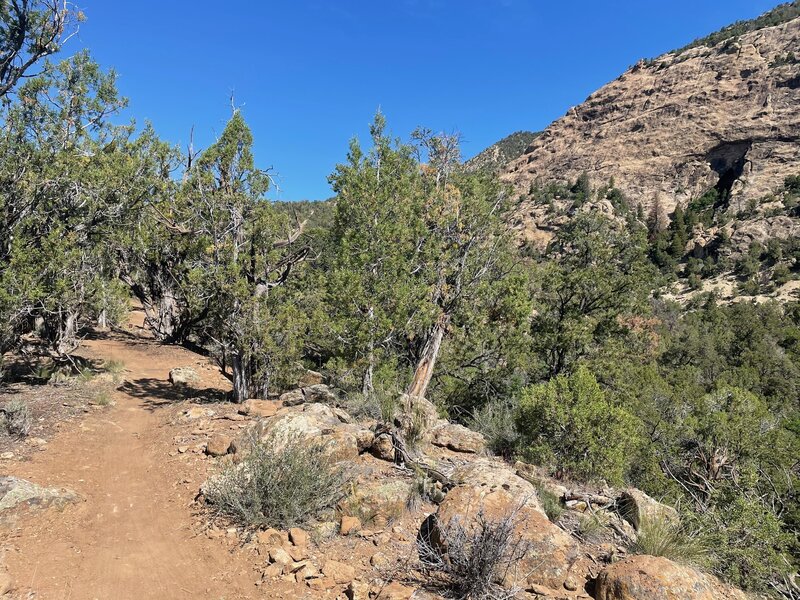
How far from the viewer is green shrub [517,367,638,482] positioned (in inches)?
304

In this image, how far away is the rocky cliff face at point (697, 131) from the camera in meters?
73.2

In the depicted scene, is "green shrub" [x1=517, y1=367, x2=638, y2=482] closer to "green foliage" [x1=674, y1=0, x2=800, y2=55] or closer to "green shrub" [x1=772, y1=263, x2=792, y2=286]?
"green shrub" [x1=772, y1=263, x2=792, y2=286]

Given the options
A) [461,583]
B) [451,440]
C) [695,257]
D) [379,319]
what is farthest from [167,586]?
[695,257]

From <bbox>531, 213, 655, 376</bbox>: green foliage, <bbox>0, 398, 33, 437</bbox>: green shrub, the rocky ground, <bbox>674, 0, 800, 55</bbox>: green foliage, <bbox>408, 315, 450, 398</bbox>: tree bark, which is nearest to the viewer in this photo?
the rocky ground

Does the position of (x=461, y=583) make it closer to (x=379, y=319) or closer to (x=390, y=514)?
(x=390, y=514)

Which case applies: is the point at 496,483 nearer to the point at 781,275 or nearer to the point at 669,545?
the point at 669,545

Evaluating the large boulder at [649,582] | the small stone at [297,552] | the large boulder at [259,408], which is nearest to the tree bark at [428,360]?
the large boulder at [259,408]

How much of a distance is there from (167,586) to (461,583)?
2627mm

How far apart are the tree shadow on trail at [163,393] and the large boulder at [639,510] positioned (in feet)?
26.8

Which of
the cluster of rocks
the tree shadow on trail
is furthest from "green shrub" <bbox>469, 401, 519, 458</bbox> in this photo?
the tree shadow on trail

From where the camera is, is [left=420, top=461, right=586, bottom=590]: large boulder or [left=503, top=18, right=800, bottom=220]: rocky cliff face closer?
[left=420, top=461, right=586, bottom=590]: large boulder

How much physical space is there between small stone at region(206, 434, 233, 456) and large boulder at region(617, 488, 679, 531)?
5.34 metres

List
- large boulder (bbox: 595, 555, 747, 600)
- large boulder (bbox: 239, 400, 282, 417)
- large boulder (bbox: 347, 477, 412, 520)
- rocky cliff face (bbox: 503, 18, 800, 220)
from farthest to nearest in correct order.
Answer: rocky cliff face (bbox: 503, 18, 800, 220) < large boulder (bbox: 239, 400, 282, 417) < large boulder (bbox: 347, 477, 412, 520) < large boulder (bbox: 595, 555, 747, 600)

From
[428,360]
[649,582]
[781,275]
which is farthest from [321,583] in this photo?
[781,275]
